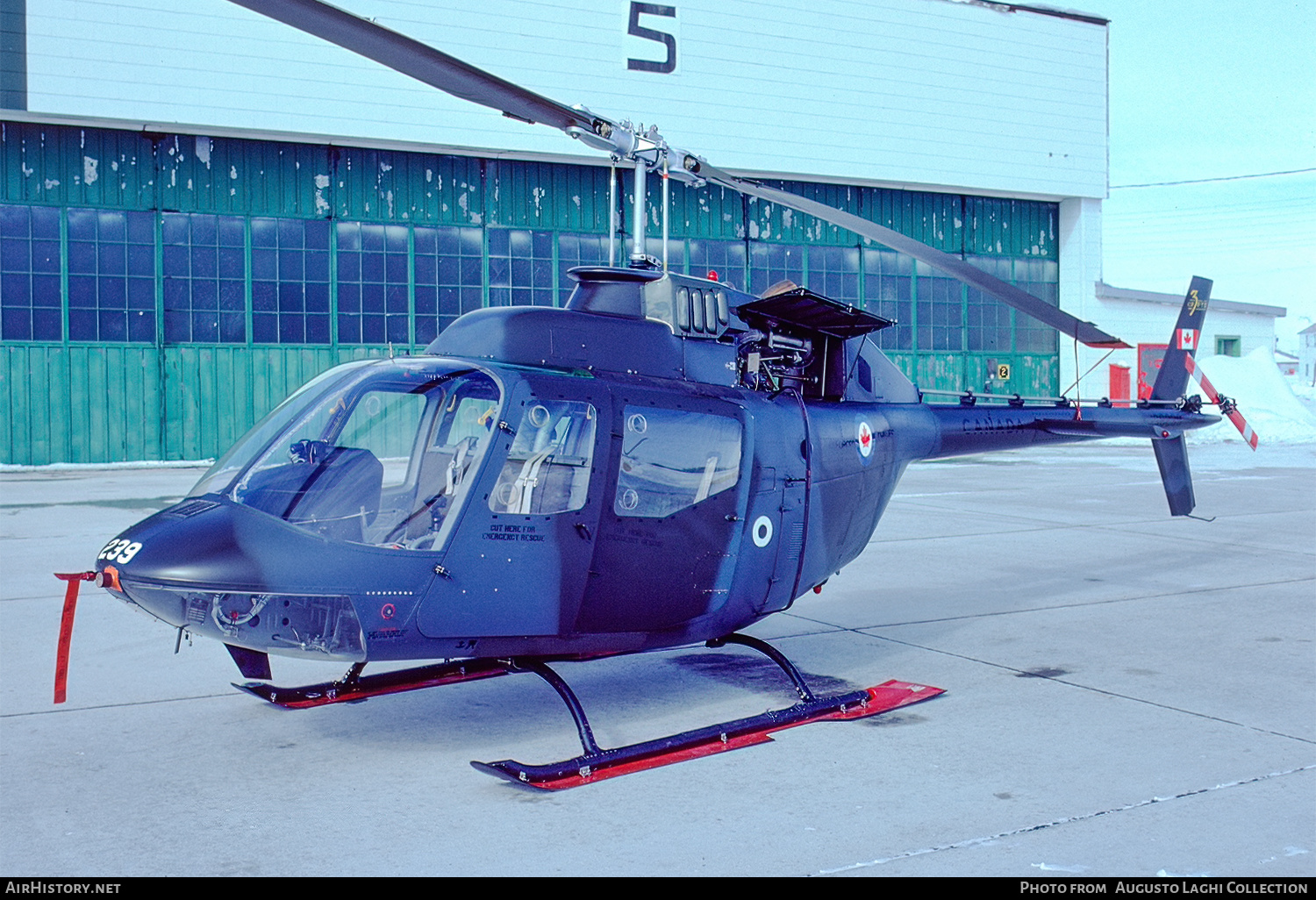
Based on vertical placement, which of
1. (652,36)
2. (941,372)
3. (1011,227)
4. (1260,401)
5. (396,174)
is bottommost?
(1260,401)

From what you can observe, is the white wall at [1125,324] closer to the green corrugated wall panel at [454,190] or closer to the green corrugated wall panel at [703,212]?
the green corrugated wall panel at [703,212]

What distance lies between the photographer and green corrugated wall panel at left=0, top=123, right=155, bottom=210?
2209 centimetres

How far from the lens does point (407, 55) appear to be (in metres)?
4.48

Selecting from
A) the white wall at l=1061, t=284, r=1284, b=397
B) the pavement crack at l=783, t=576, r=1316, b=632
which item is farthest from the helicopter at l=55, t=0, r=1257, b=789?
the white wall at l=1061, t=284, r=1284, b=397

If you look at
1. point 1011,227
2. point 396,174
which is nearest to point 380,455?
point 396,174

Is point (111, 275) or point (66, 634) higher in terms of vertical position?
point (111, 275)

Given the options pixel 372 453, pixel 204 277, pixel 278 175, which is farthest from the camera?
pixel 278 175

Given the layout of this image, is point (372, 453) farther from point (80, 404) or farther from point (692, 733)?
point (80, 404)

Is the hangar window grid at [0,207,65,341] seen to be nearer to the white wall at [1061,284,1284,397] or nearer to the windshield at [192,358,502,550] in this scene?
the windshield at [192,358,502,550]

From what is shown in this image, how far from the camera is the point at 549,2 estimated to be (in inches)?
985

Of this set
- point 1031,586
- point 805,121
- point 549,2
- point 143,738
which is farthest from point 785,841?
point 805,121

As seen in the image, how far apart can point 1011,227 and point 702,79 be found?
34.8ft

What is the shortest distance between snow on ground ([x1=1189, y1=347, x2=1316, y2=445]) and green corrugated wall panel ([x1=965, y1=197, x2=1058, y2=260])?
5.84 metres
